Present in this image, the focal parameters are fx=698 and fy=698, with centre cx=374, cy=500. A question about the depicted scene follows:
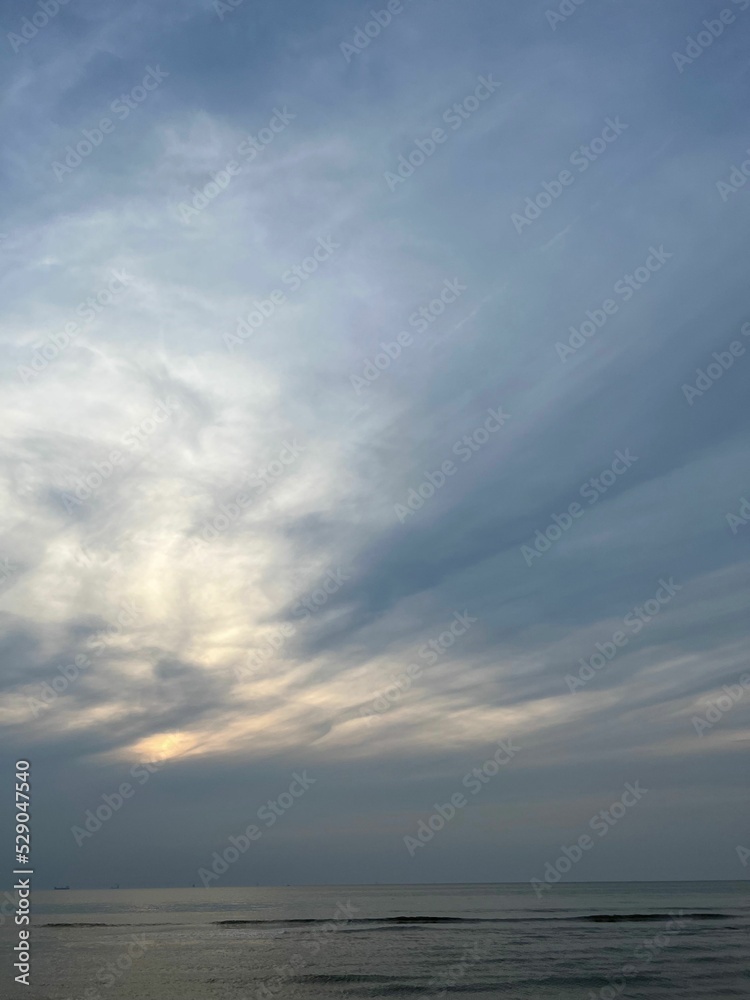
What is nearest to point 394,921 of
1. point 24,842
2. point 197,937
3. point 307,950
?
point 197,937

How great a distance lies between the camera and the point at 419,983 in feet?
146

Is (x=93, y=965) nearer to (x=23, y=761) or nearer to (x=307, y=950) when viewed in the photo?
(x=307, y=950)

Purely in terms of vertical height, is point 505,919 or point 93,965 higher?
point 93,965

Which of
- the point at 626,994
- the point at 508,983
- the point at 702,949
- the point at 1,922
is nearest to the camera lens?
the point at 626,994

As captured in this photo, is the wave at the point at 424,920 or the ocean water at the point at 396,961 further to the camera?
the wave at the point at 424,920

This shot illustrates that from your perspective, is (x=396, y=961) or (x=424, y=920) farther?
(x=424, y=920)

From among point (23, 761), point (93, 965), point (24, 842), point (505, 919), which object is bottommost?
point (505, 919)

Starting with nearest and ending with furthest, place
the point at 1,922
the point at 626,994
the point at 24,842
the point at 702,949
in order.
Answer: the point at 24,842, the point at 626,994, the point at 702,949, the point at 1,922

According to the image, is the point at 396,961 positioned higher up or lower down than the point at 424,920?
higher up

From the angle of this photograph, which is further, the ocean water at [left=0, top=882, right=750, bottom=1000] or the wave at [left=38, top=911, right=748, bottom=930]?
the wave at [left=38, top=911, right=748, bottom=930]

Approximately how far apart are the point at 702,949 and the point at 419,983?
1211 inches

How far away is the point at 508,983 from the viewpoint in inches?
1750

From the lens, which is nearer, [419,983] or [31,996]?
[31,996]

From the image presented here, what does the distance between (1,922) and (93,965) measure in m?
53.2
